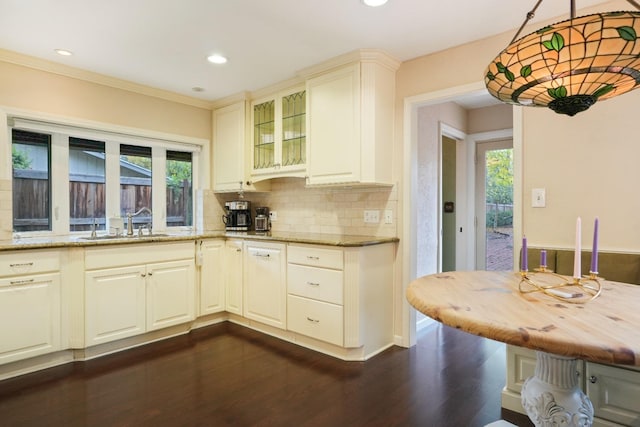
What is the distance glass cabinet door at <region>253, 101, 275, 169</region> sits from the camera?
12.3 ft

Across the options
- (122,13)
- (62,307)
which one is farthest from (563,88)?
(62,307)

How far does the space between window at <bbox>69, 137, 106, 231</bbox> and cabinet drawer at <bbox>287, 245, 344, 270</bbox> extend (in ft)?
6.35

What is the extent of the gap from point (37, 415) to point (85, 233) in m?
1.75

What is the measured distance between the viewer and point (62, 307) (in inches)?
107

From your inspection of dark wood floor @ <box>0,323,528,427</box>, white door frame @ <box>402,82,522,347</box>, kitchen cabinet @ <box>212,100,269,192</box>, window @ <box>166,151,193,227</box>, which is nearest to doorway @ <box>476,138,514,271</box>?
dark wood floor @ <box>0,323,528,427</box>

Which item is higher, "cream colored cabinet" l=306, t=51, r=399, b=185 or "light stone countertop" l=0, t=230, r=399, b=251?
"cream colored cabinet" l=306, t=51, r=399, b=185

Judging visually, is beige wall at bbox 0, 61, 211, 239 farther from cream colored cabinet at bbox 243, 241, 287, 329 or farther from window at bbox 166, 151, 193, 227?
cream colored cabinet at bbox 243, 241, 287, 329

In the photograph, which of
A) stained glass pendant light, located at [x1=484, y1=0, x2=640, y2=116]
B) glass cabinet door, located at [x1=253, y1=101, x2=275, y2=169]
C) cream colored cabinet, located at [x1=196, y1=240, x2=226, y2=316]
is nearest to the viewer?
stained glass pendant light, located at [x1=484, y1=0, x2=640, y2=116]

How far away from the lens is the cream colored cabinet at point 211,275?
3.58m

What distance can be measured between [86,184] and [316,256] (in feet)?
7.55

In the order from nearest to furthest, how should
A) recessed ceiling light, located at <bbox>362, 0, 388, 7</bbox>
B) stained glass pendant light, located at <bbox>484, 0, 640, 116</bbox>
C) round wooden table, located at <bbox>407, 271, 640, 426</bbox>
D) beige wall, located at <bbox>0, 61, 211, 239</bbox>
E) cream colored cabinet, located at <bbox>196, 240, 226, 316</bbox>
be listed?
1. round wooden table, located at <bbox>407, 271, 640, 426</bbox>
2. stained glass pendant light, located at <bbox>484, 0, 640, 116</bbox>
3. recessed ceiling light, located at <bbox>362, 0, 388, 7</bbox>
4. beige wall, located at <bbox>0, 61, 211, 239</bbox>
5. cream colored cabinet, located at <bbox>196, 240, 226, 316</bbox>

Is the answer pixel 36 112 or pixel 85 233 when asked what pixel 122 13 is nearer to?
pixel 36 112

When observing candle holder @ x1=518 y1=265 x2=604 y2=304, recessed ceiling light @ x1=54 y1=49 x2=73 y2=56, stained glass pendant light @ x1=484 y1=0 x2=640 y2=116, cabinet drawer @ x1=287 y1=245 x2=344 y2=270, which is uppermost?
recessed ceiling light @ x1=54 y1=49 x2=73 y2=56

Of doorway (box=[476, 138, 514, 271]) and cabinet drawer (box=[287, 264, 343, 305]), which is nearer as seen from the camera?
cabinet drawer (box=[287, 264, 343, 305])
